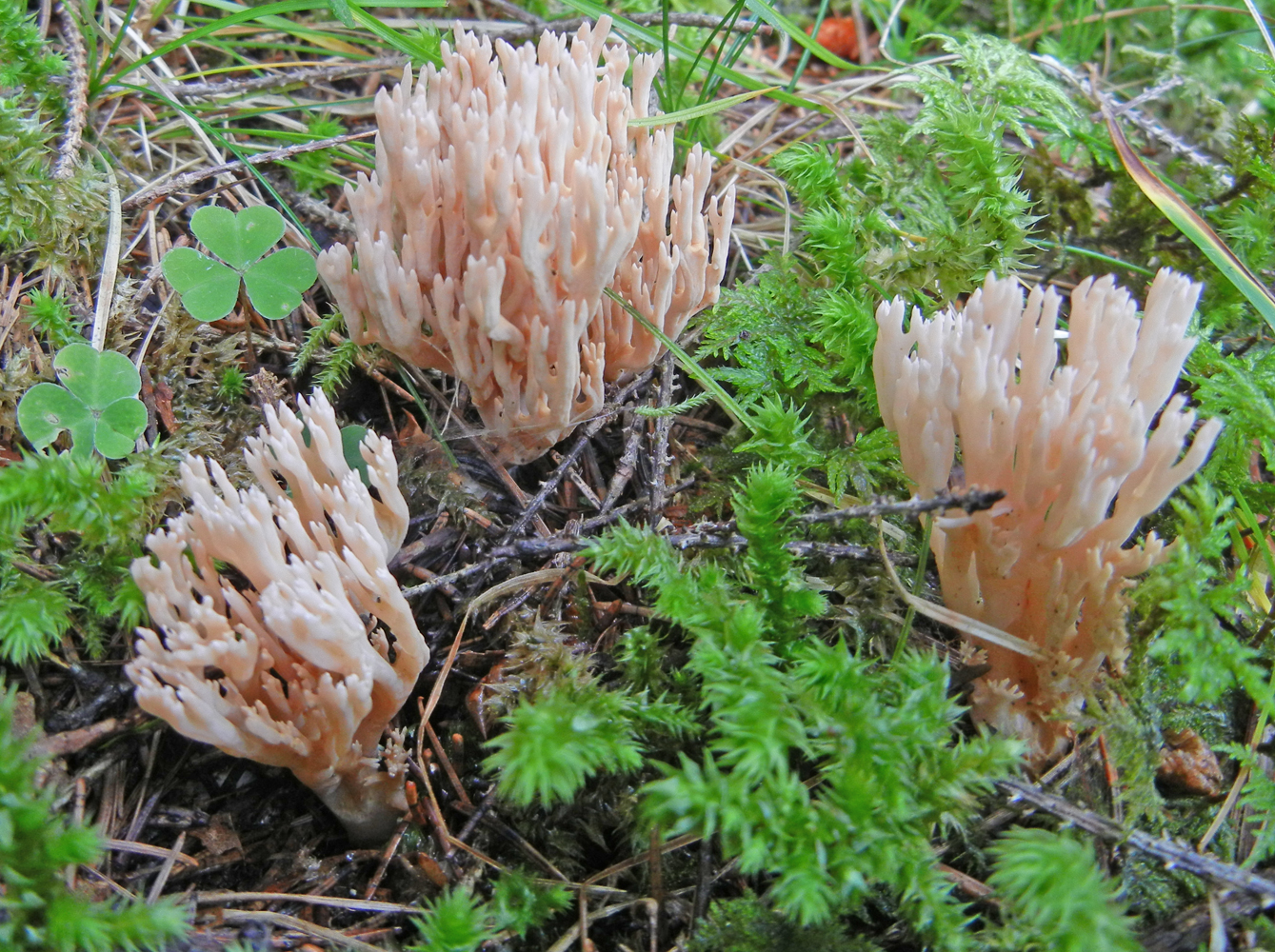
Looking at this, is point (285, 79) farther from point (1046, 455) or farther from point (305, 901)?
point (1046, 455)

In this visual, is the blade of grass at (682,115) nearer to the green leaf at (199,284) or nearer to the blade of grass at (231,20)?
the blade of grass at (231,20)

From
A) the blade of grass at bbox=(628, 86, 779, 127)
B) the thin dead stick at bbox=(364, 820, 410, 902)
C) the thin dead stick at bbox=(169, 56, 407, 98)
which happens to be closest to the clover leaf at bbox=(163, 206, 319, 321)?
the thin dead stick at bbox=(169, 56, 407, 98)

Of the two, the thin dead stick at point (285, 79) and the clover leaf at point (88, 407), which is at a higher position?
the thin dead stick at point (285, 79)

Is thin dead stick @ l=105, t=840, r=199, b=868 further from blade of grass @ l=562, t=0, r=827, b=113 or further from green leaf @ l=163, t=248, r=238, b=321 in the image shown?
blade of grass @ l=562, t=0, r=827, b=113

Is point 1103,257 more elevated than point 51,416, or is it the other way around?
point 1103,257

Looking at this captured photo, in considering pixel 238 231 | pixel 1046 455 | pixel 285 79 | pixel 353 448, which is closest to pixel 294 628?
pixel 353 448

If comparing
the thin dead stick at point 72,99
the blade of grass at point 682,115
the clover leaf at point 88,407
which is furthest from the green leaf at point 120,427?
the blade of grass at point 682,115
